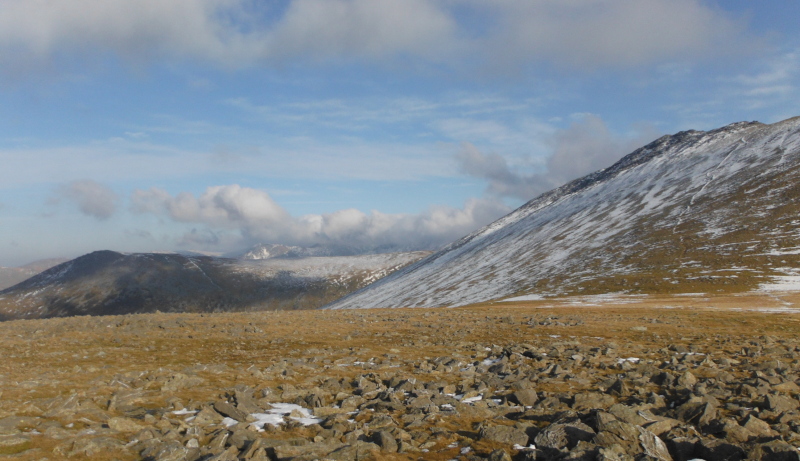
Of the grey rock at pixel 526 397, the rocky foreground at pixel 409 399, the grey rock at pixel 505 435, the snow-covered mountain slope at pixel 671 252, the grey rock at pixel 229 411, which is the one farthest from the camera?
the snow-covered mountain slope at pixel 671 252

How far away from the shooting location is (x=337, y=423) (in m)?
14.9

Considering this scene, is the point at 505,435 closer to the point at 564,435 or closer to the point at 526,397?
the point at 564,435

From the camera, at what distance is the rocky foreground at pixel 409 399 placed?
12633 millimetres


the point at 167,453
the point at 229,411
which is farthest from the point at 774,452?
the point at 229,411

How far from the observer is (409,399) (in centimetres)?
1802

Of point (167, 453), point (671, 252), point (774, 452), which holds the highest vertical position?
point (671, 252)

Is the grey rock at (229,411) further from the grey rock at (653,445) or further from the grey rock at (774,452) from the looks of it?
the grey rock at (774,452)

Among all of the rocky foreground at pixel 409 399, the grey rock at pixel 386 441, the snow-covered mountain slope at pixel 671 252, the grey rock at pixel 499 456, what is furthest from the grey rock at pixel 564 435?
the snow-covered mountain slope at pixel 671 252

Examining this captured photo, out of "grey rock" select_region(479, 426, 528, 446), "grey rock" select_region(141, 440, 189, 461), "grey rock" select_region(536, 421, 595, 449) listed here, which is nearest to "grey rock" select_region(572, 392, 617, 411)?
"grey rock" select_region(536, 421, 595, 449)

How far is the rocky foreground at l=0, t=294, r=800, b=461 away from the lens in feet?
41.4

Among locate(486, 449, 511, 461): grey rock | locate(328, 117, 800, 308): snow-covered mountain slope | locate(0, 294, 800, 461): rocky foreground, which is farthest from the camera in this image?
locate(328, 117, 800, 308): snow-covered mountain slope

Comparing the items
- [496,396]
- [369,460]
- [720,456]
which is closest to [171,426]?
[369,460]

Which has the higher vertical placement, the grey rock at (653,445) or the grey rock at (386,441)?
the grey rock at (653,445)

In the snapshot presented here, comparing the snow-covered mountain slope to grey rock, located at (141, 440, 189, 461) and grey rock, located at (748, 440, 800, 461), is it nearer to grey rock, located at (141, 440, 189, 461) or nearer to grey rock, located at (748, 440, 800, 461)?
grey rock, located at (748, 440, 800, 461)
